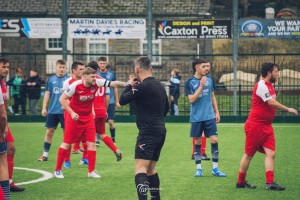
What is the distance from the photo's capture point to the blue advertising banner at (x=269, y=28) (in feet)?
84.5

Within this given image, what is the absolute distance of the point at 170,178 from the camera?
12672 mm

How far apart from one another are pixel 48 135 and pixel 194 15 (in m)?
24.0

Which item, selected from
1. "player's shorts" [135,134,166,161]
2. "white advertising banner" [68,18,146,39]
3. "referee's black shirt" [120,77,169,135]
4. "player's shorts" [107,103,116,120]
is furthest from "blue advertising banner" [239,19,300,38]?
"player's shorts" [135,134,166,161]

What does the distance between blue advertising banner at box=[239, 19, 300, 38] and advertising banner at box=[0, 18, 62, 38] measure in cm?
674

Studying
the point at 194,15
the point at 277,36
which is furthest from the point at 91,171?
the point at 194,15

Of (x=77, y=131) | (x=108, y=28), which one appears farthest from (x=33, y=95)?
(x=77, y=131)

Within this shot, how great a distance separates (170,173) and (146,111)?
161 inches

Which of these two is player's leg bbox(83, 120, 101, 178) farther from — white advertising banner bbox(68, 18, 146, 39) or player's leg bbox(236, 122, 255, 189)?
white advertising banner bbox(68, 18, 146, 39)

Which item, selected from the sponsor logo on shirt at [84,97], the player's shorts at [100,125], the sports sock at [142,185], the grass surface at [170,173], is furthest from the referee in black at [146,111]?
the player's shorts at [100,125]

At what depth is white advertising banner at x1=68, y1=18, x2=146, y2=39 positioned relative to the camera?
26.2 metres

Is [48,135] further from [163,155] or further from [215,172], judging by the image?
[215,172]

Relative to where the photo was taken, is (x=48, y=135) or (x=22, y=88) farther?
(x=22, y=88)

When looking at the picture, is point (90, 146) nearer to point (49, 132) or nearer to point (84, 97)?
point (84, 97)

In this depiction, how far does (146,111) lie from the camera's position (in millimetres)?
9422
